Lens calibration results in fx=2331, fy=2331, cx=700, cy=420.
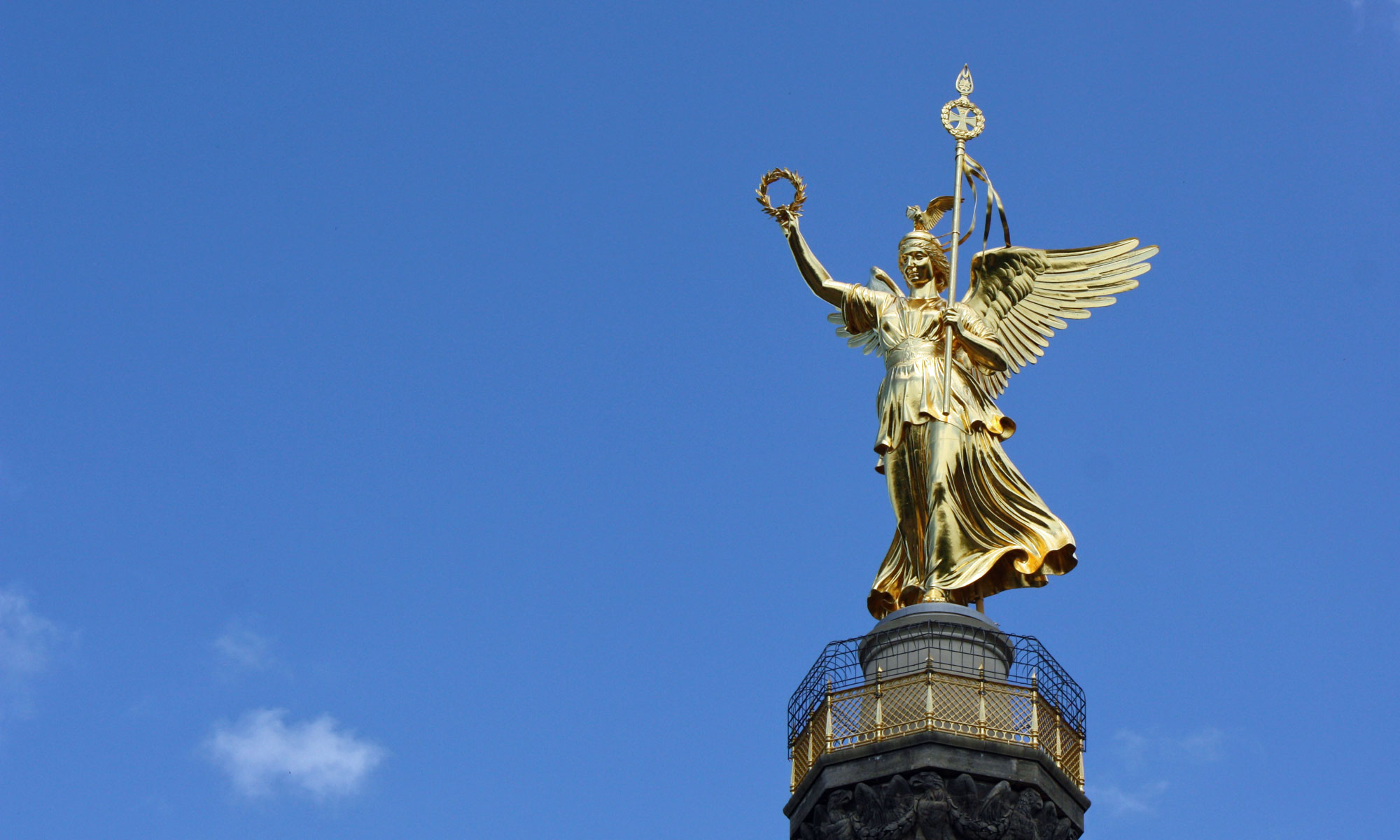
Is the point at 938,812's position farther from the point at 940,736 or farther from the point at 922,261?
the point at 922,261

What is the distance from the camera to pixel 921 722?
30.1 m

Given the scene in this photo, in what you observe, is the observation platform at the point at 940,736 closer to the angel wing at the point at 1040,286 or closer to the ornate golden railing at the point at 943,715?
the ornate golden railing at the point at 943,715

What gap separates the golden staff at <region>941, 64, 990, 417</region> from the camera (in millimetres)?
34906

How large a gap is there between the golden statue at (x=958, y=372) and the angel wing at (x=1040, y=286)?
0.02 m

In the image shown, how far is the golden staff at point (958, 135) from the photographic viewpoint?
115ft

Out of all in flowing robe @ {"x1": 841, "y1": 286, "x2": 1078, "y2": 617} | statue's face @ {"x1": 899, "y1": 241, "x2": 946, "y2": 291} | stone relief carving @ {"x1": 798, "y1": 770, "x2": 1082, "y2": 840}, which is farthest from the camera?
statue's face @ {"x1": 899, "y1": 241, "x2": 946, "y2": 291}

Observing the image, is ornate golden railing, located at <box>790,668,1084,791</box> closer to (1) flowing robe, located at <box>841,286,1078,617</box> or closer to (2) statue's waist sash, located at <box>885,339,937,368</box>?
→ (1) flowing robe, located at <box>841,286,1078,617</box>

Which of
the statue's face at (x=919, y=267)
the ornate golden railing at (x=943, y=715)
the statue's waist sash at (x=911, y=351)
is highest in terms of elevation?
the statue's face at (x=919, y=267)

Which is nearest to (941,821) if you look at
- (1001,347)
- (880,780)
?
(880,780)

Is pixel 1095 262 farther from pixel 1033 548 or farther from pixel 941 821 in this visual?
pixel 941 821

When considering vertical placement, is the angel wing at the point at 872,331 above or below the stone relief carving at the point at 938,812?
above

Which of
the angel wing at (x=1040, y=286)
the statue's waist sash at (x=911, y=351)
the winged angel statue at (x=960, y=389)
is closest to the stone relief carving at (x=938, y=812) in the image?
the winged angel statue at (x=960, y=389)

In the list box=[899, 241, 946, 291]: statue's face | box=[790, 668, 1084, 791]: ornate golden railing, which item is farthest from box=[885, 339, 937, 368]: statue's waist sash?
box=[790, 668, 1084, 791]: ornate golden railing

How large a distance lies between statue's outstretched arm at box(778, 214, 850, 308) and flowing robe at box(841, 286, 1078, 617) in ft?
7.25
